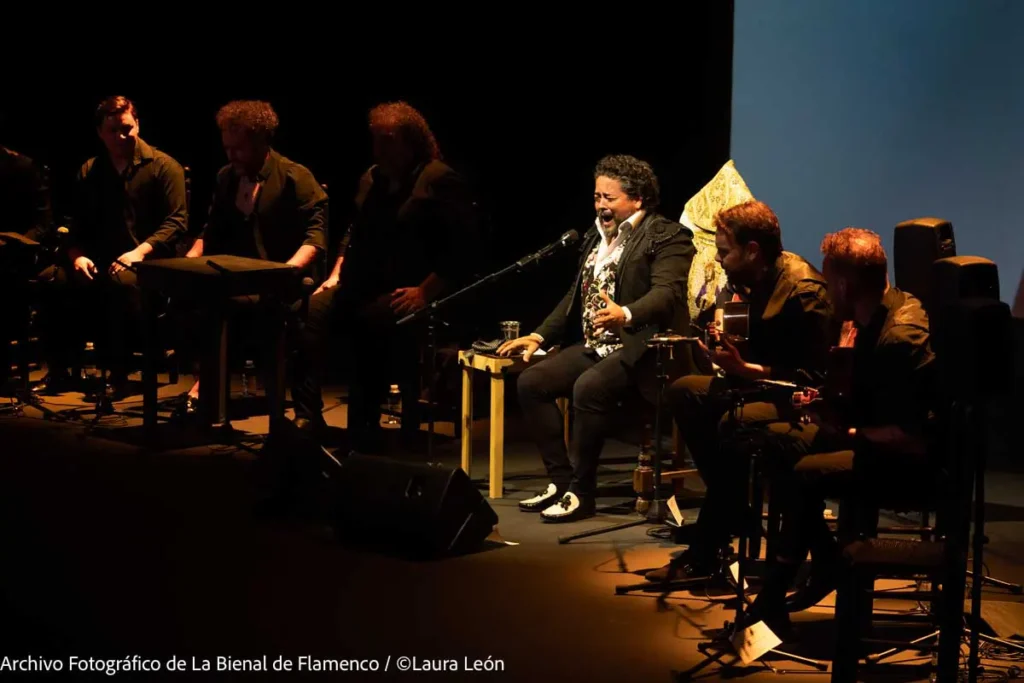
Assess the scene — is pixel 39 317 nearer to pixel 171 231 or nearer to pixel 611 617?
pixel 171 231

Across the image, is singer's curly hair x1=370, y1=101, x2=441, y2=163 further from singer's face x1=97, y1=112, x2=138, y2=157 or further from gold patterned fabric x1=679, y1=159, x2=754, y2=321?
singer's face x1=97, y1=112, x2=138, y2=157

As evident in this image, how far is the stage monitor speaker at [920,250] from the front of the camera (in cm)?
418

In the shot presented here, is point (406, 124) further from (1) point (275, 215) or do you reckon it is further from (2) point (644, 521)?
(2) point (644, 521)

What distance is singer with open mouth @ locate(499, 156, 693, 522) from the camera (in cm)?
498

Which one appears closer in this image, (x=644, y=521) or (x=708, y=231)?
(x=644, y=521)

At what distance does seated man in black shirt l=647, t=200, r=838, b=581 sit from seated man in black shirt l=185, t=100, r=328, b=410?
252 cm

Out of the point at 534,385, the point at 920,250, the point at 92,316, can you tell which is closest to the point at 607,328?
the point at 534,385

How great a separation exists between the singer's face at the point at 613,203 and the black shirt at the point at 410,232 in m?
1.00

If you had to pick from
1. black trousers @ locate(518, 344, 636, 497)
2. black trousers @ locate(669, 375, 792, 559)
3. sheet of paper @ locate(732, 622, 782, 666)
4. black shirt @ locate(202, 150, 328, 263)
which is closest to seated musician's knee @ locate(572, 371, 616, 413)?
black trousers @ locate(518, 344, 636, 497)

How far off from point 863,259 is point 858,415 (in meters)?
0.43

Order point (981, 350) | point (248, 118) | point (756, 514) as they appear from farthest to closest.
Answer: point (248, 118) < point (756, 514) < point (981, 350)

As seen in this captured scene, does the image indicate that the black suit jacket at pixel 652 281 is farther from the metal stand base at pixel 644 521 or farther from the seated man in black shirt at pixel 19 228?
the seated man in black shirt at pixel 19 228

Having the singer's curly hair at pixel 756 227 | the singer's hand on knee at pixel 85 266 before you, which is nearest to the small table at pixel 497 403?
the singer's curly hair at pixel 756 227

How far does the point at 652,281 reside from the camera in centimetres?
507
